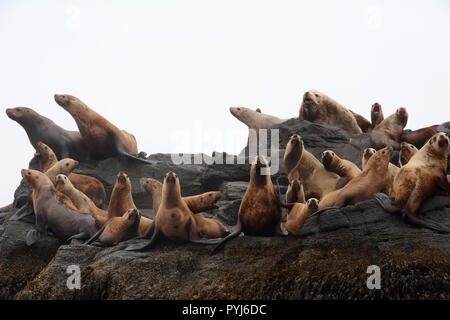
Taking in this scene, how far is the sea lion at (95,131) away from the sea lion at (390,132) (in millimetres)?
4962

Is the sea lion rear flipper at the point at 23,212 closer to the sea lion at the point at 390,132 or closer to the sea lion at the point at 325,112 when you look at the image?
the sea lion at the point at 325,112

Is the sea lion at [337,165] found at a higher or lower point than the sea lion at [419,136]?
lower

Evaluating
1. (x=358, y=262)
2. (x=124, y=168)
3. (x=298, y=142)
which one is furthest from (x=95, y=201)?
(x=358, y=262)

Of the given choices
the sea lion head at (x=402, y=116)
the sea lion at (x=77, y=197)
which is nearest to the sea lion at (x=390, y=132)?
the sea lion head at (x=402, y=116)

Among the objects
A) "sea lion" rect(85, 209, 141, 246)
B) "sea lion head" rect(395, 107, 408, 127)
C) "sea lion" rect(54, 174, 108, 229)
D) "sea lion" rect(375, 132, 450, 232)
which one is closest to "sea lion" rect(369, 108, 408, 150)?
"sea lion head" rect(395, 107, 408, 127)

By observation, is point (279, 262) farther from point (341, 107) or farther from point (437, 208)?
point (341, 107)

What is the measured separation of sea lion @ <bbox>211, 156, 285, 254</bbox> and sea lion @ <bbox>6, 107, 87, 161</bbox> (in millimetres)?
5605

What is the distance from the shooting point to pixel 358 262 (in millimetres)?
5340

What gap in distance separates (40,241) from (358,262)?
5.04 m

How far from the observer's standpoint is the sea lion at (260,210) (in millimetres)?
6652

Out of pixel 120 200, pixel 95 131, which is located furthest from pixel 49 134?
pixel 120 200

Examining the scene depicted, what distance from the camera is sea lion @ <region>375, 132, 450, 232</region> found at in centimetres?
585

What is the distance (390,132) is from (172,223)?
5.21 meters

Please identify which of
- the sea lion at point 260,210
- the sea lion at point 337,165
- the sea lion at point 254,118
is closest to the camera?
the sea lion at point 260,210
